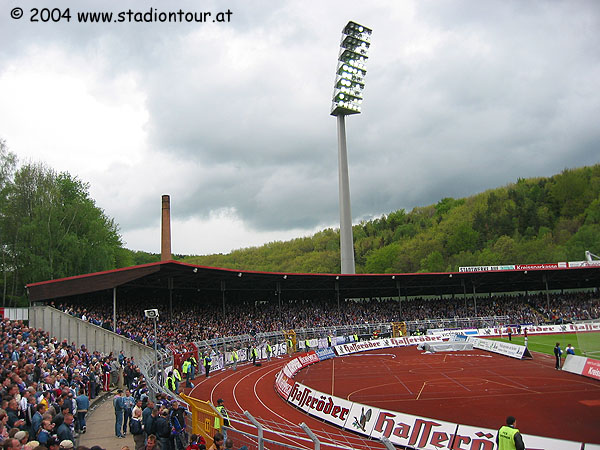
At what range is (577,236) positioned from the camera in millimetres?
104938

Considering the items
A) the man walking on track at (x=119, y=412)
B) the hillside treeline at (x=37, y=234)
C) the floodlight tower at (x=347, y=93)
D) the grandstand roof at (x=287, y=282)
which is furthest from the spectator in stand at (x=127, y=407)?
the floodlight tower at (x=347, y=93)

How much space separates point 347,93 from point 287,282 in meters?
26.8

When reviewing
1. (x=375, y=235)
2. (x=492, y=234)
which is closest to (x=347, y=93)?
(x=492, y=234)

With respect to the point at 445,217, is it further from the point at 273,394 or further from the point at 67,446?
the point at 67,446

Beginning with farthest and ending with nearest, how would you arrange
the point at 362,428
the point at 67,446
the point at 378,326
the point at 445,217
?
1. the point at 445,217
2. the point at 378,326
3. the point at 362,428
4. the point at 67,446

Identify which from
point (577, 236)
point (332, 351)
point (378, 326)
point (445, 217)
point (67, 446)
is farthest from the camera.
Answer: point (445, 217)

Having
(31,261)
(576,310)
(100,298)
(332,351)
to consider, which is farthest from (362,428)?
(576,310)

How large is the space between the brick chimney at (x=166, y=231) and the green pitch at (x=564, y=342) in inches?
1278

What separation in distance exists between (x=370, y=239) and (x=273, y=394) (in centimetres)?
14514

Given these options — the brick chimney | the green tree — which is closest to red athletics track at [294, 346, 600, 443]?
the brick chimney

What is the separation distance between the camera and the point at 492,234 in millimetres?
135875

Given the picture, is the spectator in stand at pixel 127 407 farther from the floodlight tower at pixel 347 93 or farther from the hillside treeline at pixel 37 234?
the floodlight tower at pixel 347 93

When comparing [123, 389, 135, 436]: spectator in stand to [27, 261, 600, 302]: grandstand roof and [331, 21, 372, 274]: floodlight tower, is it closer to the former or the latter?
[27, 261, 600, 302]: grandstand roof

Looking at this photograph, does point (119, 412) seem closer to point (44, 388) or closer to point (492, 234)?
point (44, 388)
